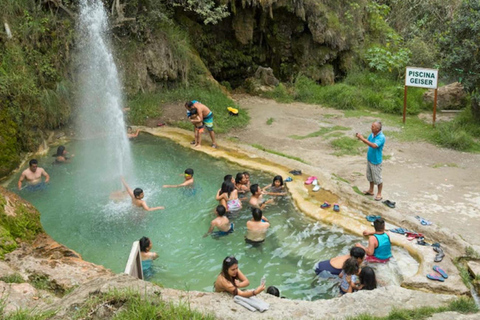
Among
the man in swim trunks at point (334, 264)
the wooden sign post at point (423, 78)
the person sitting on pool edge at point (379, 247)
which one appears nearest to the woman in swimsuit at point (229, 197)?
the man in swim trunks at point (334, 264)

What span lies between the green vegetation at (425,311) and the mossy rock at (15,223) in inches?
159

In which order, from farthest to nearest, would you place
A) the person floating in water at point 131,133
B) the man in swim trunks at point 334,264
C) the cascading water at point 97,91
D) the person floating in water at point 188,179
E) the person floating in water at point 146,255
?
1. the person floating in water at point 131,133
2. the cascading water at point 97,91
3. the person floating in water at point 188,179
4. the person floating in water at point 146,255
5. the man in swim trunks at point 334,264

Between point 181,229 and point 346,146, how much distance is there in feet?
16.6

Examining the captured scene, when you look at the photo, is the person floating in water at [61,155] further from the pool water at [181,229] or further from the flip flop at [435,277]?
the flip flop at [435,277]

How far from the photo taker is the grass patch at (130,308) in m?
3.80

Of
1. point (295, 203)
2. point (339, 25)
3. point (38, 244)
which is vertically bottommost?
point (295, 203)

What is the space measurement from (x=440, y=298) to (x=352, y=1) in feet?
47.2

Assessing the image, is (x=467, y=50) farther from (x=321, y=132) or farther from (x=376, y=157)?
(x=376, y=157)

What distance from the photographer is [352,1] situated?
17188 mm

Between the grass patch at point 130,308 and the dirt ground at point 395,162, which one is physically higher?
the grass patch at point 130,308

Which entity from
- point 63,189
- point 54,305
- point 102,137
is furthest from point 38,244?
point 102,137

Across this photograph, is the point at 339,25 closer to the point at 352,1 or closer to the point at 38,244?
the point at 352,1

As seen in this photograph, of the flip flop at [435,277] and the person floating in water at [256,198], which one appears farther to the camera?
the person floating in water at [256,198]

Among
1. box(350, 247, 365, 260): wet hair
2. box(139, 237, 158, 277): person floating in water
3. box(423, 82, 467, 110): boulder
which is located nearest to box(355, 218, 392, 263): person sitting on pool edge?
box(350, 247, 365, 260): wet hair
